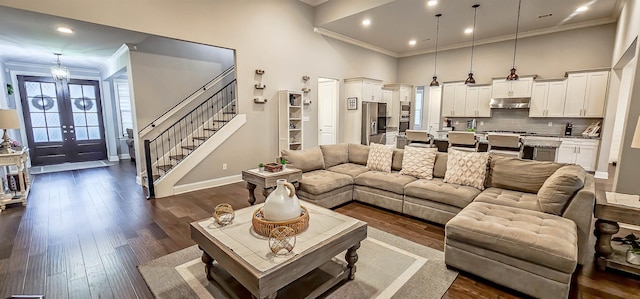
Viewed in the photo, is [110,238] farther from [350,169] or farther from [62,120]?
[62,120]

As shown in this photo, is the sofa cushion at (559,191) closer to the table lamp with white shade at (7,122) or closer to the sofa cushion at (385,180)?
the sofa cushion at (385,180)

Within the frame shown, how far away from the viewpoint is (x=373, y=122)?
7633mm

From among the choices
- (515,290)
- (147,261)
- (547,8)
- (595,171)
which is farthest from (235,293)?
(595,171)

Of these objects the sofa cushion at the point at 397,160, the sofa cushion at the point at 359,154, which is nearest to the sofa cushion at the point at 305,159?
the sofa cushion at the point at 359,154

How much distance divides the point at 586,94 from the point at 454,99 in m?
2.69

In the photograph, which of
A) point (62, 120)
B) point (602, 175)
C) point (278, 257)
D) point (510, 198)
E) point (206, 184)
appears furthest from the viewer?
point (62, 120)

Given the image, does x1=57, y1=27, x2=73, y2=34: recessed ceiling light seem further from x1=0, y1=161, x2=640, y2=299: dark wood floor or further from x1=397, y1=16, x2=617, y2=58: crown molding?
x1=397, y1=16, x2=617, y2=58: crown molding

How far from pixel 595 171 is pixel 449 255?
19.3 feet

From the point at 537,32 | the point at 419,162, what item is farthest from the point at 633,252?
the point at 537,32

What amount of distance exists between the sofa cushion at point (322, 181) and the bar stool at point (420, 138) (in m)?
2.19

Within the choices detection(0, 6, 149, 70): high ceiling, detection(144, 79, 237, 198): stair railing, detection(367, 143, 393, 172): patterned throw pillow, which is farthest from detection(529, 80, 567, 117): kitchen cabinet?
detection(0, 6, 149, 70): high ceiling

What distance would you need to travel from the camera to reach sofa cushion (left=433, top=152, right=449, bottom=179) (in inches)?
148

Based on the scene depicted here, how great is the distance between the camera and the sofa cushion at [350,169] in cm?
425

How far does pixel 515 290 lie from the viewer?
6.84ft
